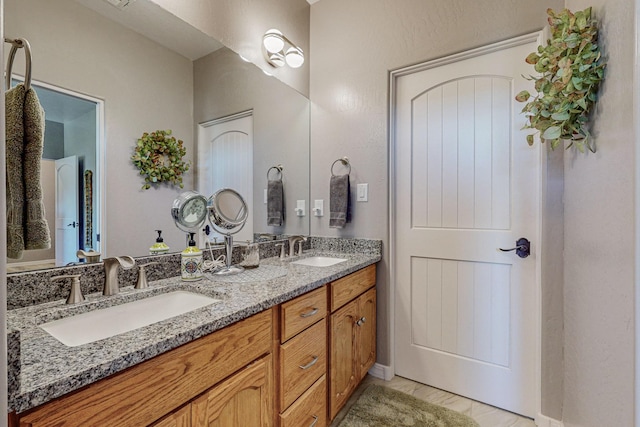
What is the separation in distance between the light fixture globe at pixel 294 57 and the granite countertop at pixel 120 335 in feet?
4.64

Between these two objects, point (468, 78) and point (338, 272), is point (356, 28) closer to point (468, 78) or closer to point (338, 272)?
point (468, 78)

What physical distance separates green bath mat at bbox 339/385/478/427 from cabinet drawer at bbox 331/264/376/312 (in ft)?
2.03

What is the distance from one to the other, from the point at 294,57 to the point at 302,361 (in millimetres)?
1816

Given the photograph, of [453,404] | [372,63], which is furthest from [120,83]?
[453,404]

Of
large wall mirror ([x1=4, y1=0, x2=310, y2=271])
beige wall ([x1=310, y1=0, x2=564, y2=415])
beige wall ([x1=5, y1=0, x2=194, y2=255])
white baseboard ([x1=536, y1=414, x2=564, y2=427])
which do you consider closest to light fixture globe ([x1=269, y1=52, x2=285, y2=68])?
large wall mirror ([x1=4, y1=0, x2=310, y2=271])

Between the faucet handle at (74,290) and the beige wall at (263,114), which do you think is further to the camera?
the beige wall at (263,114)

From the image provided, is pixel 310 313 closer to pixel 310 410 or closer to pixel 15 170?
pixel 310 410

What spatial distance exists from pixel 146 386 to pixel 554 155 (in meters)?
1.85

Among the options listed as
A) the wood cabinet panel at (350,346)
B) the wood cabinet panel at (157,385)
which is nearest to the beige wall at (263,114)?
the wood cabinet panel at (350,346)

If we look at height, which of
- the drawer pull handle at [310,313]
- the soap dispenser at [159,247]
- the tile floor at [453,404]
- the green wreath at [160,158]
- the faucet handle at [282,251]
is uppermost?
the green wreath at [160,158]

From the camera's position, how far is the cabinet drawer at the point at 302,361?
44.4 inches

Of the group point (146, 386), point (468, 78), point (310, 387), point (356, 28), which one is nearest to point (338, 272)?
point (310, 387)

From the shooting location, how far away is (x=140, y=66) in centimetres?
127

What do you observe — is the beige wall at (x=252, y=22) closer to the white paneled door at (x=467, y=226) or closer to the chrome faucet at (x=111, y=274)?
the white paneled door at (x=467, y=226)
